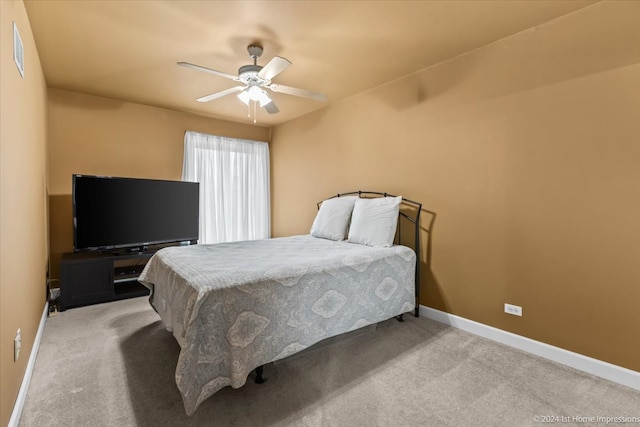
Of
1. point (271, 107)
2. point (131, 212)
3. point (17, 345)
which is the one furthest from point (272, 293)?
point (131, 212)

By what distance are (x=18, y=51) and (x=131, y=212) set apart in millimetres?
2222

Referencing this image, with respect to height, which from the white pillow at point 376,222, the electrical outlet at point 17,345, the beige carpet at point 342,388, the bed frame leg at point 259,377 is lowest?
the beige carpet at point 342,388

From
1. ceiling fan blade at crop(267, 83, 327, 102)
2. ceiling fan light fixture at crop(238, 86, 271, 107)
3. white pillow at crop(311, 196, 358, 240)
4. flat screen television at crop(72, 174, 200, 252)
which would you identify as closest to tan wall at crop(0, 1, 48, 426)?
flat screen television at crop(72, 174, 200, 252)

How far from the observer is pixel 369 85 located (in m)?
3.57

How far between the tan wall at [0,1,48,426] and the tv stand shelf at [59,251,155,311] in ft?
1.78

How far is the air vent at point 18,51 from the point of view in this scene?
5.97 feet

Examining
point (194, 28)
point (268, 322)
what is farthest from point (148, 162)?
point (268, 322)

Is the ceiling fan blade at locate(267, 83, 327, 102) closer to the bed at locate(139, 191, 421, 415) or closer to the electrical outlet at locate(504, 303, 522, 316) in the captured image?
the bed at locate(139, 191, 421, 415)

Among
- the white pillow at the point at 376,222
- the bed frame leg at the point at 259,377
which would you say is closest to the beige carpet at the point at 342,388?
the bed frame leg at the point at 259,377

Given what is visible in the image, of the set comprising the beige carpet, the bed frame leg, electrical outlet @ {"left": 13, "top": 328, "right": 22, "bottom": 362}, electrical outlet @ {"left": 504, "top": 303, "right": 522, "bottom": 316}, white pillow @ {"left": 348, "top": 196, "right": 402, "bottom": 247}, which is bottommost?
the beige carpet

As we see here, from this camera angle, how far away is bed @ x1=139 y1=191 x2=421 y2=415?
1714mm

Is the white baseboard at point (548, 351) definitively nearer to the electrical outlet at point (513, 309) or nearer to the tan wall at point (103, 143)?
the electrical outlet at point (513, 309)

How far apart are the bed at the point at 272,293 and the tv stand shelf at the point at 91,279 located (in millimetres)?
1214

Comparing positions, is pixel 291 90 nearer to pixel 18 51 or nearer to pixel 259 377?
pixel 18 51
